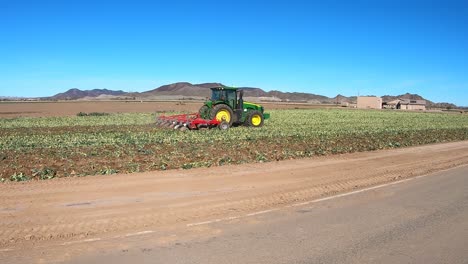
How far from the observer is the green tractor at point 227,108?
2722 cm

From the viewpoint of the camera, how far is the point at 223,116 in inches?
1077

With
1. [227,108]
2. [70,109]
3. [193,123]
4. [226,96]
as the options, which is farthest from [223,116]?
[70,109]

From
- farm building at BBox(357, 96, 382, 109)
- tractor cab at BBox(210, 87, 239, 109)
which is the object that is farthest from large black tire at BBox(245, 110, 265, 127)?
farm building at BBox(357, 96, 382, 109)

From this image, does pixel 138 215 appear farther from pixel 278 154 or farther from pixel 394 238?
pixel 278 154

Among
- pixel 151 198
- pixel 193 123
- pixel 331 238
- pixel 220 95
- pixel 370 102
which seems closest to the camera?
pixel 331 238

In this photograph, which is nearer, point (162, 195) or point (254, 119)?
point (162, 195)

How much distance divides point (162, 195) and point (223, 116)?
57.8 ft

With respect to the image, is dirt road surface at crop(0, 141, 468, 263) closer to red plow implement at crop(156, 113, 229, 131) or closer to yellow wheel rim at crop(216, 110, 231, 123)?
red plow implement at crop(156, 113, 229, 131)

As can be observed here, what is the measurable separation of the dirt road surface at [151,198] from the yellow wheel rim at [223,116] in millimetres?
11998

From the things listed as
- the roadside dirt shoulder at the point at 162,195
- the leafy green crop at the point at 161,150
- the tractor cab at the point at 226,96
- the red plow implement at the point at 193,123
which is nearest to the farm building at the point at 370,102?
the tractor cab at the point at 226,96

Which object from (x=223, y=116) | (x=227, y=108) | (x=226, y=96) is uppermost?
(x=226, y=96)

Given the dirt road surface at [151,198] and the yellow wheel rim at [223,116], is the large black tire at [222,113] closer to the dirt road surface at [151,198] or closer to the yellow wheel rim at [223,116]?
the yellow wheel rim at [223,116]

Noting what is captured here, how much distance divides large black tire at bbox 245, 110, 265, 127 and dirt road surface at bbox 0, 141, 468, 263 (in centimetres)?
1370

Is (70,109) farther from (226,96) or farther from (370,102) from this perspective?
(370,102)
